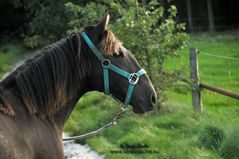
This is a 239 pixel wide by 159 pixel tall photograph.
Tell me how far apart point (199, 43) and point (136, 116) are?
392 inches

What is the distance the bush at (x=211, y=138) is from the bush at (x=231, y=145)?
0.16m

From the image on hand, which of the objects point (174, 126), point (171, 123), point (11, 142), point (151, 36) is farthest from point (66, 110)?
point (151, 36)

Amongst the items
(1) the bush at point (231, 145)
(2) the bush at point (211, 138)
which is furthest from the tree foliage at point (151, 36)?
(1) the bush at point (231, 145)

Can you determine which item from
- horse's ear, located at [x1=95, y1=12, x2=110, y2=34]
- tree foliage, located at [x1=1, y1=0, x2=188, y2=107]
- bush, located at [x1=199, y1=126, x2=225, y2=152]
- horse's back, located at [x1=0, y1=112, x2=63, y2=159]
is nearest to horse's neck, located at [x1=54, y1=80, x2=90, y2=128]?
horse's back, located at [x1=0, y1=112, x2=63, y2=159]

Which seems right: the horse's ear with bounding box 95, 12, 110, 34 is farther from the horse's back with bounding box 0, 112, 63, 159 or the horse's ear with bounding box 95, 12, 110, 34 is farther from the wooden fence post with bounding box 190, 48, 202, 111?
the wooden fence post with bounding box 190, 48, 202, 111

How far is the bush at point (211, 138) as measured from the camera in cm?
567

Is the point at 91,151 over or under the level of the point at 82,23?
under

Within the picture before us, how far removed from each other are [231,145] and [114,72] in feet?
7.54

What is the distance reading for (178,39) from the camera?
309 inches

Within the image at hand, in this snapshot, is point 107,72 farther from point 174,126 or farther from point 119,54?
point 174,126

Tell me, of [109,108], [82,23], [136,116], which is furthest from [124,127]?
[82,23]

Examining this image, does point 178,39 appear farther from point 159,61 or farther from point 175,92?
point 175,92

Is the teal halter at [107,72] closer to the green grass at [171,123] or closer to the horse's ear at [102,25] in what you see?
the horse's ear at [102,25]

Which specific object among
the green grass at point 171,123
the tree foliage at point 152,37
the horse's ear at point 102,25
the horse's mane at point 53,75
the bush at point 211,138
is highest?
the horse's ear at point 102,25
